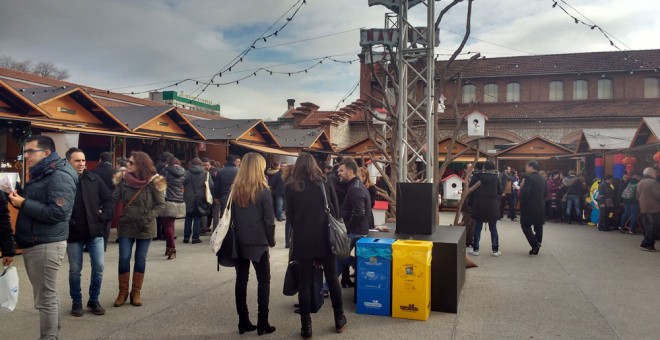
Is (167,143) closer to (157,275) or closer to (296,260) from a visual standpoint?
(157,275)

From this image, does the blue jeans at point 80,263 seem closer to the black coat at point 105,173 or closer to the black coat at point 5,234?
the black coat at point 5,234

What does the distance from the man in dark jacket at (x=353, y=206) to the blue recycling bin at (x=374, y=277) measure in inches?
17.0

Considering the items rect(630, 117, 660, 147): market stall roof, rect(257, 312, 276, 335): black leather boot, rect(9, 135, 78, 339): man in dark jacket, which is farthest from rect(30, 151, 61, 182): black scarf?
rect(630, 117, 660, 147): market stall roof

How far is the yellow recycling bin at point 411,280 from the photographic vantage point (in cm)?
478

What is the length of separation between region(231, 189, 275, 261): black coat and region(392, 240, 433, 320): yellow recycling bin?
1.40m

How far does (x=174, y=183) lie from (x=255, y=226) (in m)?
4.89

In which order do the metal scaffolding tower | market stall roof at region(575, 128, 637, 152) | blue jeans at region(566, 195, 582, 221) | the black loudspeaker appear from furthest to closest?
market stall roof at region(575, 128, 637, 152) < blue jeans at region(566, 195, 582, 221) < the metal scaffolding tower < the black loudspeaker

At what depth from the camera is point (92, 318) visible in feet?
15.5

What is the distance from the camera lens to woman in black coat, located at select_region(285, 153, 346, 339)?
4.28 metres

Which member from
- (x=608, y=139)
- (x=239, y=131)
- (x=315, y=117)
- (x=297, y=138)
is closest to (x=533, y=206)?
(x=608, y=139)

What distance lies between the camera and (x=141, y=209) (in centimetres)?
521

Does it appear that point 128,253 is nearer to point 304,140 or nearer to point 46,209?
point 46,209

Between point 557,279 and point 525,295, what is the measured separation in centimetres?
117

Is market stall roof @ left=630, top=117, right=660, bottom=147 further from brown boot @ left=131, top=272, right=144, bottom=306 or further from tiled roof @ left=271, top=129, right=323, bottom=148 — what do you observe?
tiled roof @ left=271, top=129, right=323, bottom=148
